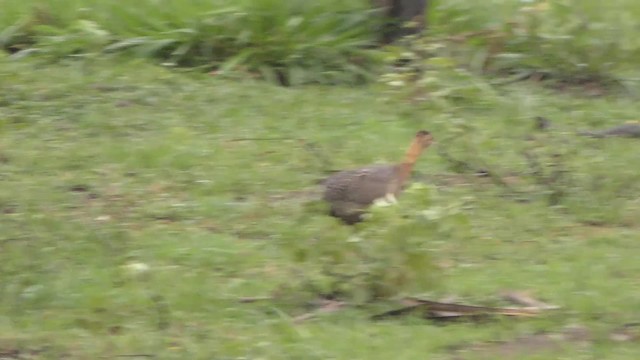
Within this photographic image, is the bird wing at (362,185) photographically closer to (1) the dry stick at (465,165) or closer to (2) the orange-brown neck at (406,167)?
(2) the orange-brown neck at (406,167)

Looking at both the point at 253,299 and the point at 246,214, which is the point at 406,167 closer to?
the point at 246,214

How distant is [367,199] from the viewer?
214 inches

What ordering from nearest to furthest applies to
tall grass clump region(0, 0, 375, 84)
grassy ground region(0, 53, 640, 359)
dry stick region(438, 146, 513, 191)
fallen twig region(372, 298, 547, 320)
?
grassy ground region(0, 53, 640, 359), fallen twig region(372, 298, 547, 320), dry stick region(438, 146, 513, 191), tall grass clump region(0, 0, 375, 84)

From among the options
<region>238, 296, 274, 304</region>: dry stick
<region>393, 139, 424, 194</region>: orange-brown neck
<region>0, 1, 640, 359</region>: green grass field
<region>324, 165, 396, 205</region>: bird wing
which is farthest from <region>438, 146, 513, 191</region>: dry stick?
<region>238, 296, 274, 304</region>: dry stick

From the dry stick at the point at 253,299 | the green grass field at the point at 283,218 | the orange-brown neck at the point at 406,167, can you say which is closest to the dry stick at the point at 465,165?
the green grass field at the point at 283,218

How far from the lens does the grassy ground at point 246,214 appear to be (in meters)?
4.47

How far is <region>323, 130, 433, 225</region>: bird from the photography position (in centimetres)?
546

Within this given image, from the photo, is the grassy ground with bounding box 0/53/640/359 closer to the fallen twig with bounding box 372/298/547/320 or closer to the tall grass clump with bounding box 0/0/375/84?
the fallen twig with bounding box 372/298/547/320

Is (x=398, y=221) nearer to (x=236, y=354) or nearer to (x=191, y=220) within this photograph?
(x=236, y=354)

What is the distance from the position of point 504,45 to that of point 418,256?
4.47 metres

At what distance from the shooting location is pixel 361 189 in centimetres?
548

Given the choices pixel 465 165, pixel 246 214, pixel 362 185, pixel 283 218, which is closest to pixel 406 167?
pixel 362 185

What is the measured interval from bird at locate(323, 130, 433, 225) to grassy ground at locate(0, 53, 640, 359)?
0.42 ft

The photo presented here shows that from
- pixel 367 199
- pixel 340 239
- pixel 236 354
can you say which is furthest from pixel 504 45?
pixel 236 354
